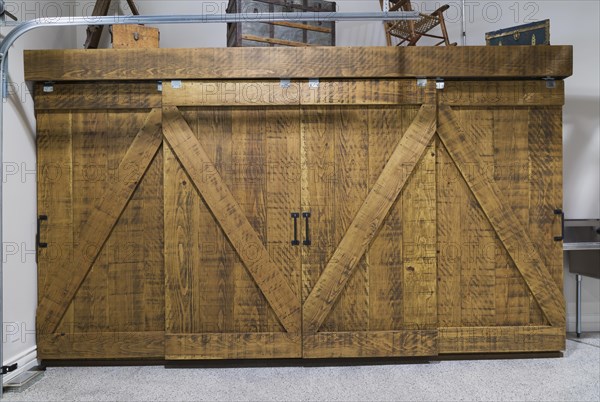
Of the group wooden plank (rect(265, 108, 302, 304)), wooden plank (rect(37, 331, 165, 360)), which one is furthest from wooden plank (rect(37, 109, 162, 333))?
wooden plank (rect(265, 108, 302, 304))

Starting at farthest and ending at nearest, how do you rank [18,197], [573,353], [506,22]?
[506,22] < [573,353] < [18,197]

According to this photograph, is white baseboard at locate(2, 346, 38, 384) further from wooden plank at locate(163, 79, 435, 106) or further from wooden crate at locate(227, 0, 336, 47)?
wooden crate at locate(227, 0, 336, 47)

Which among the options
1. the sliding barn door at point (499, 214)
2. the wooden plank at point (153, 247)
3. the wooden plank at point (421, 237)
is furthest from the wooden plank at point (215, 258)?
the sliding barn door at point (499, 214)

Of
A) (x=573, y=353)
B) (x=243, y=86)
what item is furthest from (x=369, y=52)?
(x=573, y=353)

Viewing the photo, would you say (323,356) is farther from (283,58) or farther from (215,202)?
(283,58)

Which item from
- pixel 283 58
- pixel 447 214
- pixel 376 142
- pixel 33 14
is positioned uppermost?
pixel 33 14

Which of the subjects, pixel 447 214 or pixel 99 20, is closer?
pixel 99 20

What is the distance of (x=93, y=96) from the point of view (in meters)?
2.87

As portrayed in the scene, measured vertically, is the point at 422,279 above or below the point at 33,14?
below

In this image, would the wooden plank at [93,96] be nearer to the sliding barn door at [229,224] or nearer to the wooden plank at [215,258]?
the sliding barn door at [229,224]

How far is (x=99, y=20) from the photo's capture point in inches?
92.8

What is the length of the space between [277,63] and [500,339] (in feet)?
7.70

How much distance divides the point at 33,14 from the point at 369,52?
89.5 inches

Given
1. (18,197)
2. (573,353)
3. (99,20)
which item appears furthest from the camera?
(573,353)
